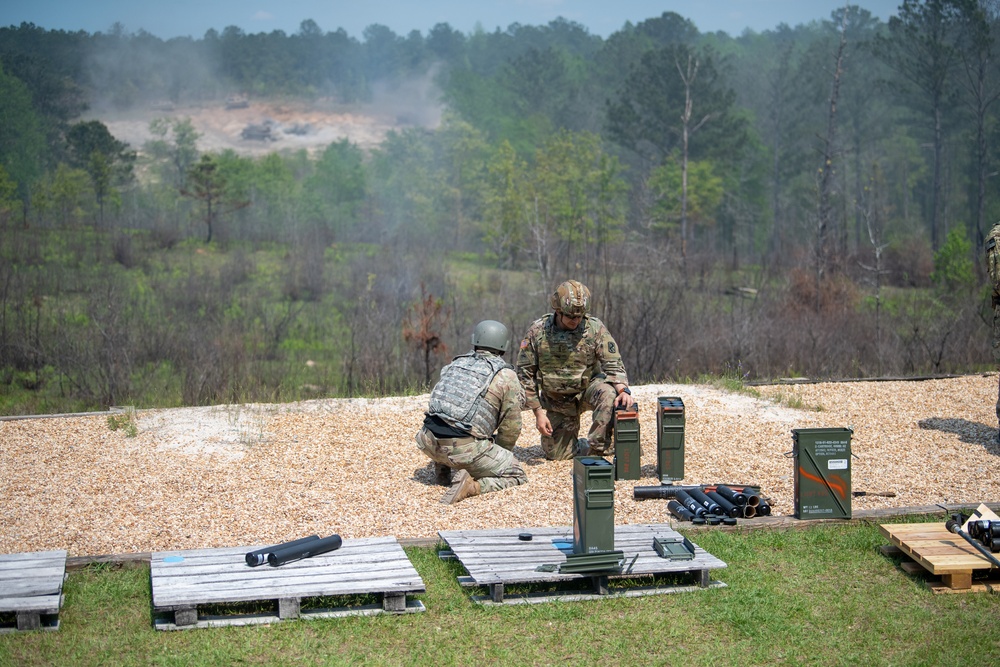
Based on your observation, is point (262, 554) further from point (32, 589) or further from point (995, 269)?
point (995, 269)

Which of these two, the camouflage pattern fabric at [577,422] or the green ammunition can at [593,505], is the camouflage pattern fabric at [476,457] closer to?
the camouflage pattern fabric at [577,422]

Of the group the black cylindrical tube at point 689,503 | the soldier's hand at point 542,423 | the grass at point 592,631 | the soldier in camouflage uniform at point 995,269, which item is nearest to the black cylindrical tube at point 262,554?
the grass at point 592,631

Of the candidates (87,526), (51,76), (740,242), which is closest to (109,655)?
(87,526)

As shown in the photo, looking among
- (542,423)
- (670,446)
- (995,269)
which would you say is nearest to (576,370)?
(542,423)

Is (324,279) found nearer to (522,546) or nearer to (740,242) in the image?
(522,546)

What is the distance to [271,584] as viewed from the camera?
6.48 metres

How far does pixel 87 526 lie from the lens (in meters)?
8.16

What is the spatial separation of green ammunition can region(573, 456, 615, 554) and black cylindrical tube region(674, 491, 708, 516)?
4.99 feet

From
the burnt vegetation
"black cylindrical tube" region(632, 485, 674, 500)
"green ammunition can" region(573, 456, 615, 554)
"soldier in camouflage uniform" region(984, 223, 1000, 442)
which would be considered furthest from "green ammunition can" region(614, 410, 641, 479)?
the burnt vegetation

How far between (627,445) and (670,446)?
0.38 m

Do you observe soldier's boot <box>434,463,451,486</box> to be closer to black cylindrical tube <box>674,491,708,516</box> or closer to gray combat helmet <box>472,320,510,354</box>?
gray combat helmet <box>472,320,510,354</box>

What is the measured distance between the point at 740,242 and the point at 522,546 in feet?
165

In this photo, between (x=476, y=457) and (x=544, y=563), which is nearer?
(x=544, y=563)

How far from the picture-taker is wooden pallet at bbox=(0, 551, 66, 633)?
611 centimetres
